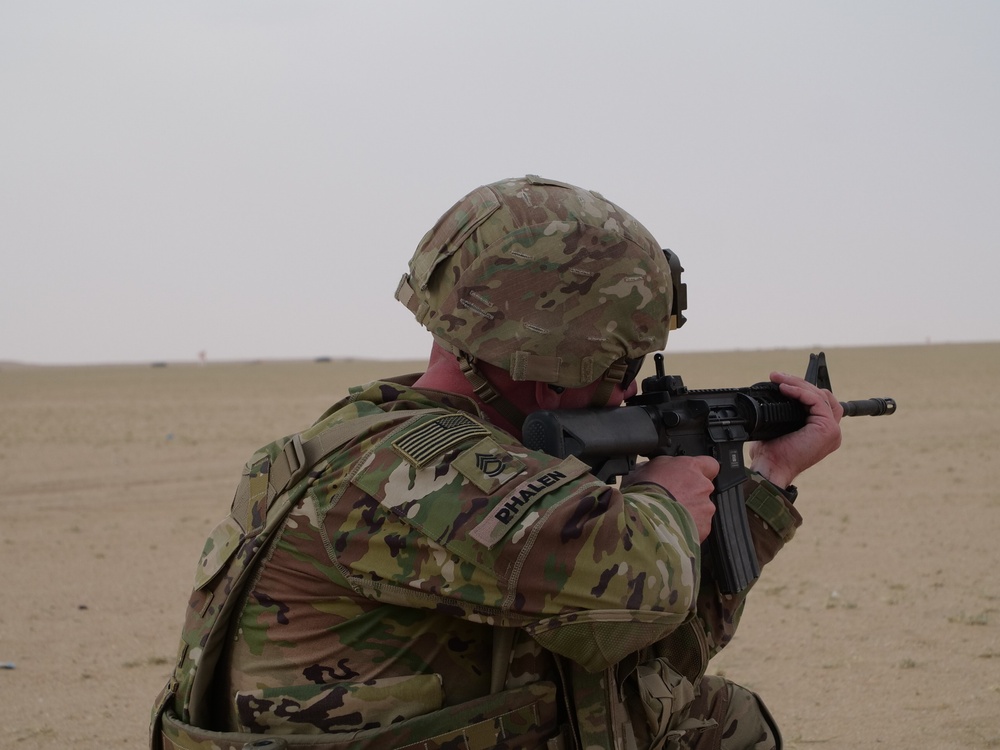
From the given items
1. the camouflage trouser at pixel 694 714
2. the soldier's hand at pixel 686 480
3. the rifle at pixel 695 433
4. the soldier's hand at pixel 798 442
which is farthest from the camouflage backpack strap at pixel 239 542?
the soldier's hand at pixel 798 442

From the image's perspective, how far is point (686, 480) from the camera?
2568 mm

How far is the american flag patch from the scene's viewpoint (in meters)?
2.20

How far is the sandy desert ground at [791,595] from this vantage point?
5156 millimetres

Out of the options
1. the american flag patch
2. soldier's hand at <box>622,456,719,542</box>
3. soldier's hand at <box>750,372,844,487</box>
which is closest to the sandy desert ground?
soldier's hand at <box>750,372,844,487</box>

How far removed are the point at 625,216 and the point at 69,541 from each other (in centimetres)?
848

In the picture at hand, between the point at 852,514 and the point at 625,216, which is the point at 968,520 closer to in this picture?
the point at 852,514

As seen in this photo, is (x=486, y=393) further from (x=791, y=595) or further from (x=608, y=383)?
(x=791, y=595)

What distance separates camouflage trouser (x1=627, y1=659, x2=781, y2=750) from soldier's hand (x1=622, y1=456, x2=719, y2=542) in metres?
0.41

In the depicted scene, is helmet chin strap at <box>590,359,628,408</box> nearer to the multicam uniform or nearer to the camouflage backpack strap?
the multicam uniform

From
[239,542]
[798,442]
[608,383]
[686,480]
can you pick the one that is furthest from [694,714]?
[239,542]

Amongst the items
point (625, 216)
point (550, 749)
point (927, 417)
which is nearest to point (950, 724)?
point (550, 749)

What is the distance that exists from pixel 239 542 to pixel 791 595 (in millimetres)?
5686

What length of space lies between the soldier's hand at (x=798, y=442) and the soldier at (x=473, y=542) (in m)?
0.69

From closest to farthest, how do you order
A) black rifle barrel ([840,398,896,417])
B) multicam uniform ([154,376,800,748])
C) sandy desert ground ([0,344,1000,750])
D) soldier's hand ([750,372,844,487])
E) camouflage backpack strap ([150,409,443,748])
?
multicam uniform ([154,376,800,748])
camouflage backpack strap ([150,409,443,748])
soldier's hand ([750,372,844,487])
black rifle barrel ([840,398,896,417])
sandy desert ground ([0,344,1000,750])
